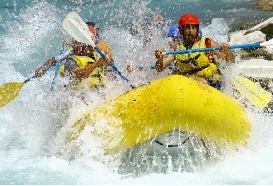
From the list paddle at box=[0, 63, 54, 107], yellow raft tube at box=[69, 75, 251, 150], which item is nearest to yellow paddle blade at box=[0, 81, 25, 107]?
paddle at box=[0, 63, 54, 107]

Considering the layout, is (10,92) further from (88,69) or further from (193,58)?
(193,58)

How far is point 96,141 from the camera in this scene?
4477 millimetres

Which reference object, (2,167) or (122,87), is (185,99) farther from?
(2,167)

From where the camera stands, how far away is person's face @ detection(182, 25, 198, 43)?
4.79m

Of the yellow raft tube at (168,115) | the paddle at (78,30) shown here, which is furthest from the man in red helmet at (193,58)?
the paddle at (78,30)

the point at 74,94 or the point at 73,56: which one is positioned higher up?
the point at 73,56

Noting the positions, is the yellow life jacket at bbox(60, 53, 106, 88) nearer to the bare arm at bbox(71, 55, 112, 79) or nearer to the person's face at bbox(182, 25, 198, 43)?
the bare arm at bbox(71, 55, 112, 79)

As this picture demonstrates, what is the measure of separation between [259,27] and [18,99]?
5300 mm

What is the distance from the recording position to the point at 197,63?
484 cm

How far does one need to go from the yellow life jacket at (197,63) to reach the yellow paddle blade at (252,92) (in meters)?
0.58

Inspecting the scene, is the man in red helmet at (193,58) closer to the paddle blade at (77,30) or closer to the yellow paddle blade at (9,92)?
the paddle blade at (77,30)

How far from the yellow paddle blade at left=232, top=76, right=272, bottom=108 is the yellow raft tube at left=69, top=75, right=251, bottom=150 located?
0.80 meters

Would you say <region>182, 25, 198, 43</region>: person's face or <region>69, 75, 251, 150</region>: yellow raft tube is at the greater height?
<region>182, 25, 198, 43</region>: person's face

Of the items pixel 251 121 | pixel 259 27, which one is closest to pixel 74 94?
pixel 251 121
